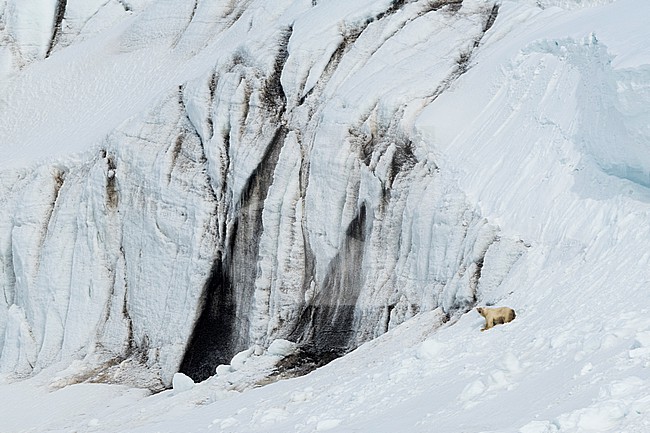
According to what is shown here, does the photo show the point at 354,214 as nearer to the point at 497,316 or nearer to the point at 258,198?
the point at 258,198

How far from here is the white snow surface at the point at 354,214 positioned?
12.6 metres

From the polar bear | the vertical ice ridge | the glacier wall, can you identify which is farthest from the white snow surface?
the vertical ice ridge

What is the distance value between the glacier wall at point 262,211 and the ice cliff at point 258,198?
5 centimetres

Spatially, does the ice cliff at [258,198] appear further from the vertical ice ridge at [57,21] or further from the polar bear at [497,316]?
the vertical ice ridge at [57,21]

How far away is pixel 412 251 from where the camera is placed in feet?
62.9

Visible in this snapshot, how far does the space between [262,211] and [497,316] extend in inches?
400

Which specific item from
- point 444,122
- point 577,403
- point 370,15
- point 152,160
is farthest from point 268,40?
point 577,403

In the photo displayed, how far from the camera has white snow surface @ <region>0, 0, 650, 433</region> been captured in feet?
41.4

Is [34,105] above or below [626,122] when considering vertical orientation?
above

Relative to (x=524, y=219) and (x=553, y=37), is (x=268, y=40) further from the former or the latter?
(x=524, y=219)

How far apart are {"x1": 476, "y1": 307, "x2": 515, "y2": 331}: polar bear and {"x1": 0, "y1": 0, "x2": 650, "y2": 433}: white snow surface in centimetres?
26

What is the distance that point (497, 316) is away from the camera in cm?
1406

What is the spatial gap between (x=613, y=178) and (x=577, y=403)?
293 inches

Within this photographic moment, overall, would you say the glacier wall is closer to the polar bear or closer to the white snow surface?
the white snow surface
